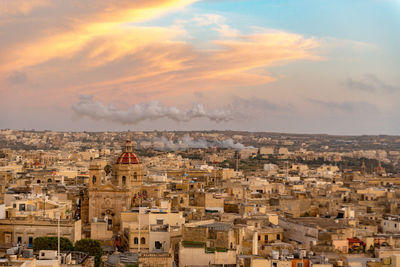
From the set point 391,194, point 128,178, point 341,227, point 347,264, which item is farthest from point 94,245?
point 391,194

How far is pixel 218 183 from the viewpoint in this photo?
62.8 metres

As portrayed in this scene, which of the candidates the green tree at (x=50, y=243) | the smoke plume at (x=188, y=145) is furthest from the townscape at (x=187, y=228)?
the smoke plume at (x=188, y=145)

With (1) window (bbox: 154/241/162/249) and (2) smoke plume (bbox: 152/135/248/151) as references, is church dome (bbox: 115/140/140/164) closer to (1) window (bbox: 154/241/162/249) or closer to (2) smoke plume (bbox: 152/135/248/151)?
(1) window (bbox: 154/241/162/249)

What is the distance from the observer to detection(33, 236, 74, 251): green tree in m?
27.1

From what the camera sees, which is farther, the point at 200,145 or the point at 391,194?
the point at 200,145

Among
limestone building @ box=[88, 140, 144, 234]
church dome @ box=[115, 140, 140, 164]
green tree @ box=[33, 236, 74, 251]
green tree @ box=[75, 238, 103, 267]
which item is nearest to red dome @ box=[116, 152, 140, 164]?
church dome @ box=[115, 140, 140, 164]

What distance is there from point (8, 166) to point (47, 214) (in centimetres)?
5270

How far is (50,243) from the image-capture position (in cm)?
2741

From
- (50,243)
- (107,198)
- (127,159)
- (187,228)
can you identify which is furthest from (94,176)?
(50,243)

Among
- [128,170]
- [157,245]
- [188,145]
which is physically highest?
[128,170]

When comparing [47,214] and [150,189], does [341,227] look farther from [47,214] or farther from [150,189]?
[150,189]

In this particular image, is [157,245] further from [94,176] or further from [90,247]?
[94,176]

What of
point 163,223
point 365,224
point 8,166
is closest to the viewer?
point 163,223

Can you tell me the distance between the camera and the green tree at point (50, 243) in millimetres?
27062
